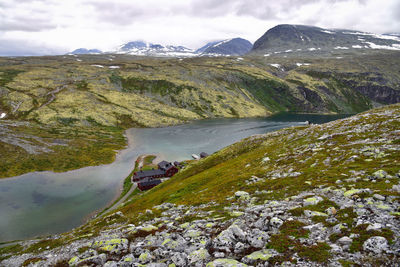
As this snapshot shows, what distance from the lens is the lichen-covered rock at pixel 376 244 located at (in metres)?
9.55

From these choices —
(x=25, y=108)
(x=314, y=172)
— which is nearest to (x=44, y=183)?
(x=314, y=172)

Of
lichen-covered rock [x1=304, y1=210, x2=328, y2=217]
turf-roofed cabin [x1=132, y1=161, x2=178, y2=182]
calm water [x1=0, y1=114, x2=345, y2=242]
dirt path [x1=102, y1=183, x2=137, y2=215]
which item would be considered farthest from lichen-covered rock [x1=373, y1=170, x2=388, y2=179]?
turf-roofed cabin [x1=132, y1=161, x2=178, y2=182]

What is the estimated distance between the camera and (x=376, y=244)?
32.3ft


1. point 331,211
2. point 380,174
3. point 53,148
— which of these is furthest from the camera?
point 53,148

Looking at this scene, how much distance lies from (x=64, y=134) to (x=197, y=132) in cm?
8863

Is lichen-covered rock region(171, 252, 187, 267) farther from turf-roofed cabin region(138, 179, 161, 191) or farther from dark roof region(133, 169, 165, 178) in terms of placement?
dark roof region(133, 169, 165, 178)

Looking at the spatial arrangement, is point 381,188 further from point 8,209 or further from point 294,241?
point 8,209

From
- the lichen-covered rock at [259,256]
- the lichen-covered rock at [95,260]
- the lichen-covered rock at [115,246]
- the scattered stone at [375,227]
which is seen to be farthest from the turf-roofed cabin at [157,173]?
the scattered stone at [375,227]

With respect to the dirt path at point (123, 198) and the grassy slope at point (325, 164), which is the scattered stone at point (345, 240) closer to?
the grassy slope at point (325, 164)

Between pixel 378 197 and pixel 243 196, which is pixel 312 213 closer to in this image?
pixel 378 197

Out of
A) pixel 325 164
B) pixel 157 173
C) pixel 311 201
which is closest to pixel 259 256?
pixel 311 201

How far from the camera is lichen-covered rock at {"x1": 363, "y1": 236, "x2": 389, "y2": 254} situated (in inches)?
376

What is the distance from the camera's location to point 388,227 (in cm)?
1086

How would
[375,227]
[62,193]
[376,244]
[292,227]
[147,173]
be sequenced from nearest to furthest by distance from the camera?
[376,244]
[375,227]
[292,227]
[62,193]
[147,173]
